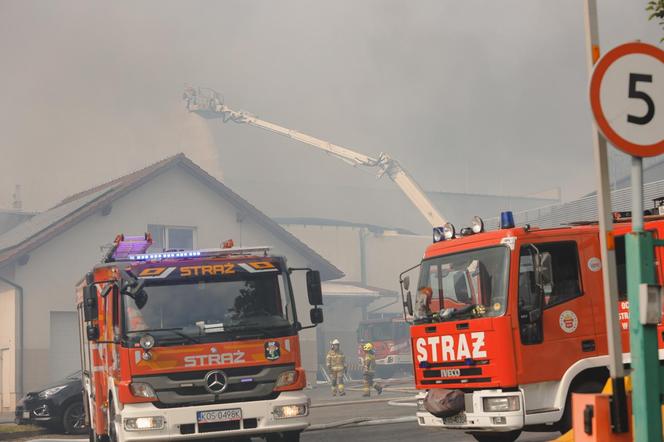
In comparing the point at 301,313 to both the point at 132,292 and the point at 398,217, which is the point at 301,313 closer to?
A: the point at 132,292

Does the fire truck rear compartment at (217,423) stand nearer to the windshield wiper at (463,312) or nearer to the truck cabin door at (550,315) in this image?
the windshield wiper at (463,312)

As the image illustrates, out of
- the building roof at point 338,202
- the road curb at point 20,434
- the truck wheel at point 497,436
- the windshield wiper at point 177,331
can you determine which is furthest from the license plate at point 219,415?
the building roof at point 338,202

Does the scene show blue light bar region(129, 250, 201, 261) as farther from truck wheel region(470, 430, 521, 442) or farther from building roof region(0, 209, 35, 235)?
building roof region(0, 209, 35, 235)

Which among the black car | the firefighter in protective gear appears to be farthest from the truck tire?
the firefighter in protective gear

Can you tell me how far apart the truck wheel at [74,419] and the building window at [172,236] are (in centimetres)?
1682

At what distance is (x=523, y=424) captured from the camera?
30.6ft

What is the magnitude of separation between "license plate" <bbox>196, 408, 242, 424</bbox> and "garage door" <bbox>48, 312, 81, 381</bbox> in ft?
70.9

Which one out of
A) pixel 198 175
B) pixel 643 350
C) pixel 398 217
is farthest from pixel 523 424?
pixel 398 217

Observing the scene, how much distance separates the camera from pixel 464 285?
32.9ft

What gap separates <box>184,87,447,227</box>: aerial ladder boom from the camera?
50844 mm

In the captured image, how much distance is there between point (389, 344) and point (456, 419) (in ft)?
111

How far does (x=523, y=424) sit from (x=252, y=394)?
293 cm

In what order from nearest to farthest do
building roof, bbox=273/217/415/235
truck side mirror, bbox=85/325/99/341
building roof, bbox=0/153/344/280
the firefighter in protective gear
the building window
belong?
1. truck side mirror, bbox=85/325/99/341
2. the firefighter in protective gear
3. building roof, bbox=0/153/344/280
4. the building window
5. building roof, bbox=273/217/415/235

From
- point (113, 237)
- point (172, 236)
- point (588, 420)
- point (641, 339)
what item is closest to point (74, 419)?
point (588, 420)
